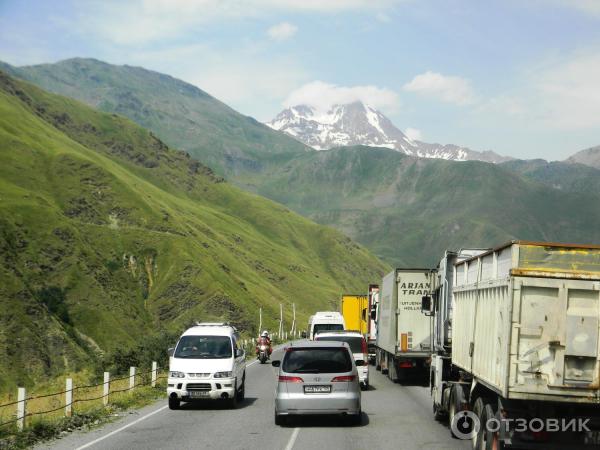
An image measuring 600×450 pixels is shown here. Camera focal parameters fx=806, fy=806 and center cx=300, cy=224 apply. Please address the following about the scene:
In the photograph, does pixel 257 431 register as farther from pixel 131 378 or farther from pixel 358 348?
pixel 131 378

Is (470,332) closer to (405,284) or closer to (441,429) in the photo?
(441,429)

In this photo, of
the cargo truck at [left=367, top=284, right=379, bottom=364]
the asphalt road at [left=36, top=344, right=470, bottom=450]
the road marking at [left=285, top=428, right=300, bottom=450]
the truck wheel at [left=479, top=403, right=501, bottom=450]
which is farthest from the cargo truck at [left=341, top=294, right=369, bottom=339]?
the truck wheel at [left=479, top=403, right=501, bottom=450]

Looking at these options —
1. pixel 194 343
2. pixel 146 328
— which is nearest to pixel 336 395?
pixel 194 343

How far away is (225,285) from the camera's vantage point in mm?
100250

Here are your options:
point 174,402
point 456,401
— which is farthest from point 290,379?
point 174,402

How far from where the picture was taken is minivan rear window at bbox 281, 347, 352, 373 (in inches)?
648

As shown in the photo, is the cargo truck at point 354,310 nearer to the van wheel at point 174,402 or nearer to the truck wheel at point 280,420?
the van wheel at point 174,402

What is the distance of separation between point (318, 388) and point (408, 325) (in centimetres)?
1099

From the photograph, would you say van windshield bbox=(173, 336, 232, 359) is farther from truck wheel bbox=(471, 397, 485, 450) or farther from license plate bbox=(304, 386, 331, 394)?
truck wheel bbox=(471, 397, 485, 450)

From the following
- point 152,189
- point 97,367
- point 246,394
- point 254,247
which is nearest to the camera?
point 246,394

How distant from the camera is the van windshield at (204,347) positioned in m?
20.5

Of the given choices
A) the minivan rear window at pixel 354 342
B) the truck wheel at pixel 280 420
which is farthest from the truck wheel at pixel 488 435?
the minivan rear window at pixel 354 342

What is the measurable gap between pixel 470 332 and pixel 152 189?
132 metres

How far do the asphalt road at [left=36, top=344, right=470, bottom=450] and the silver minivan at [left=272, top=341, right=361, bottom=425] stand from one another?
0.39 meters
